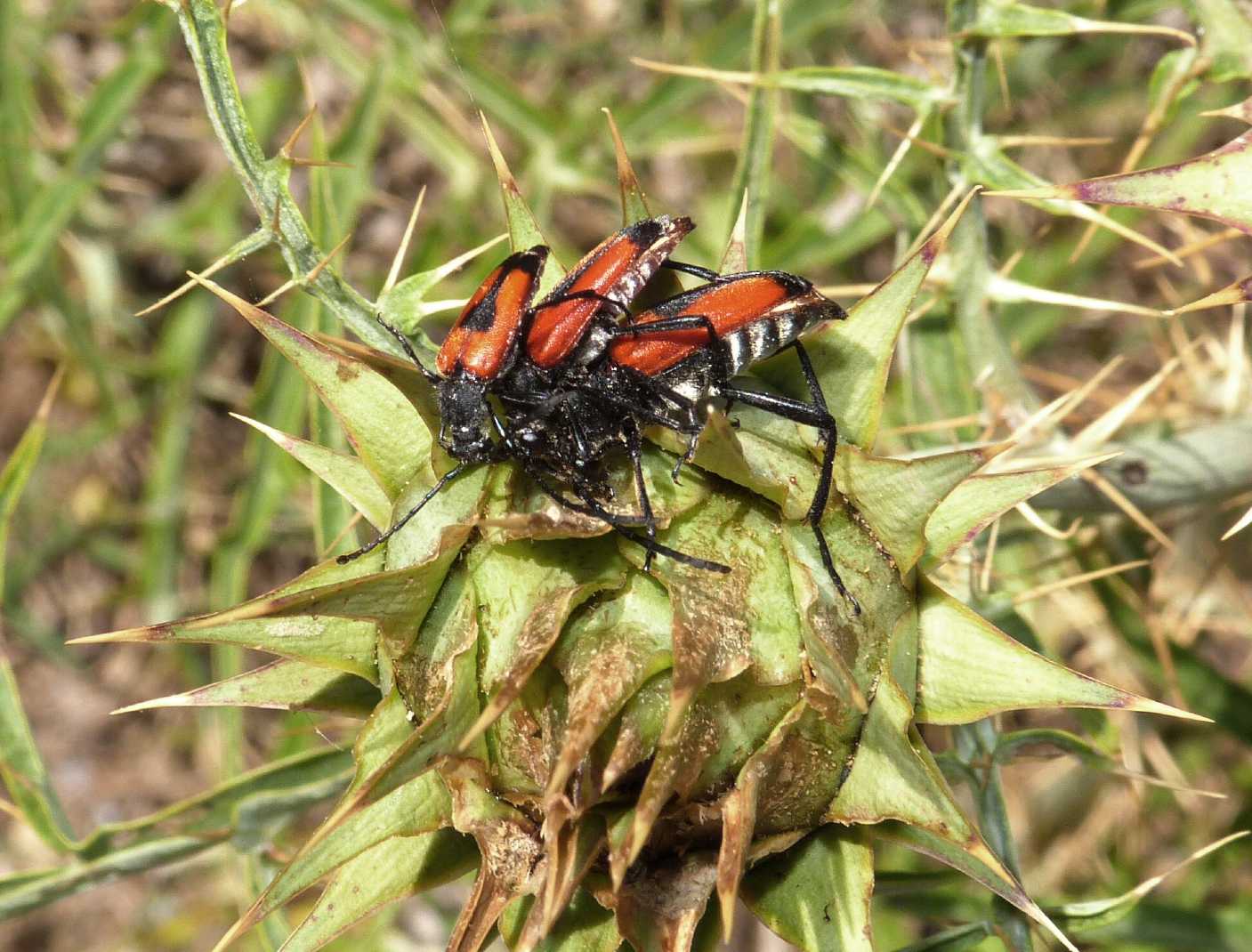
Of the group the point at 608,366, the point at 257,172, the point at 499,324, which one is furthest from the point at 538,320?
the point at 257,172

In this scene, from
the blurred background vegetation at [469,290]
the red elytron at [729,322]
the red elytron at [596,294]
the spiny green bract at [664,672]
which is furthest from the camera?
the blurred background vegetation at [469,290]

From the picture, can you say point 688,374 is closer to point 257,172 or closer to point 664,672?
point 664,672

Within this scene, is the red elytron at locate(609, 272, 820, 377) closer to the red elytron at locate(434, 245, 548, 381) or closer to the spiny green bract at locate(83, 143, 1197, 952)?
the spiny green bract at locate(83, 143, 1197, 952)

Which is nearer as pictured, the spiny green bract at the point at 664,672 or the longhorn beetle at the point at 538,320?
the spiny green bract at the point at 664,672

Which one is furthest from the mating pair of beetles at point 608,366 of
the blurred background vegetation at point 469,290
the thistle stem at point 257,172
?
the blurred background vegetation at point 469,290

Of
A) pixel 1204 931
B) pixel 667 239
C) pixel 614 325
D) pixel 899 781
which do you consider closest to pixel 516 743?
pixel 899 781

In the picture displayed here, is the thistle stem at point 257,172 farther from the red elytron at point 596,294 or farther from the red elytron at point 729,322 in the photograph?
the red elytron at point 729,322
